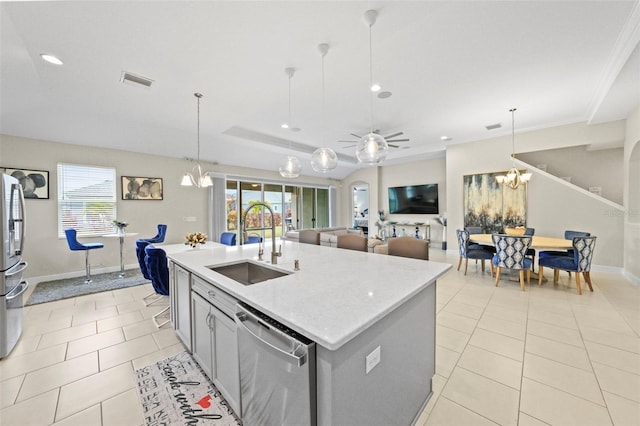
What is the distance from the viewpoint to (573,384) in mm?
1794

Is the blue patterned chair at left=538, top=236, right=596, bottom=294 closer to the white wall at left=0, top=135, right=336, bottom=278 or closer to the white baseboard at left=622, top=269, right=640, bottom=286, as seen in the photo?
the white baseboard at left=622, top=269, right=640, bottom=286

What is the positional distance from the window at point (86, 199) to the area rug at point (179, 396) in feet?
14.9

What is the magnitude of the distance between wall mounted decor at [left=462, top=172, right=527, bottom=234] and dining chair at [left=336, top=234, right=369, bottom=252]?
15.0ft

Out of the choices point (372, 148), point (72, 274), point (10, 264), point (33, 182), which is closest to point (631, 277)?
point (372, 148)

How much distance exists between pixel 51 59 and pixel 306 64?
2749 mm

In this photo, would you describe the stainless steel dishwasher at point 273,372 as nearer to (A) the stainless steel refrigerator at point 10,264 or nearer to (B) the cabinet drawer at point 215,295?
(B) the cabinet drawer at point 215,295

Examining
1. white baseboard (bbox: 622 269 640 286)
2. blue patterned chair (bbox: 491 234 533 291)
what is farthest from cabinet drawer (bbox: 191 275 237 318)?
white baseboard (bbox: 622 269 640 286)

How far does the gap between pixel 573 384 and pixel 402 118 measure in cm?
426

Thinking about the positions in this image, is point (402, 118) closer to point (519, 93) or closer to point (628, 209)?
point (519, 93)

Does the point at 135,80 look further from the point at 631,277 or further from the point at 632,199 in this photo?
the point at 631,277

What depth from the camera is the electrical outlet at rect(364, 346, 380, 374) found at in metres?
1.07

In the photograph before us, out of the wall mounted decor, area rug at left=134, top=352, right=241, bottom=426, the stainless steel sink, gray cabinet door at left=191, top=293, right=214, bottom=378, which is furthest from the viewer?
the wall mounted decor

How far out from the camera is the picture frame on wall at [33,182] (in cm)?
427

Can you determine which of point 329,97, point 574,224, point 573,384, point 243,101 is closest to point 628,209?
point 574,224
